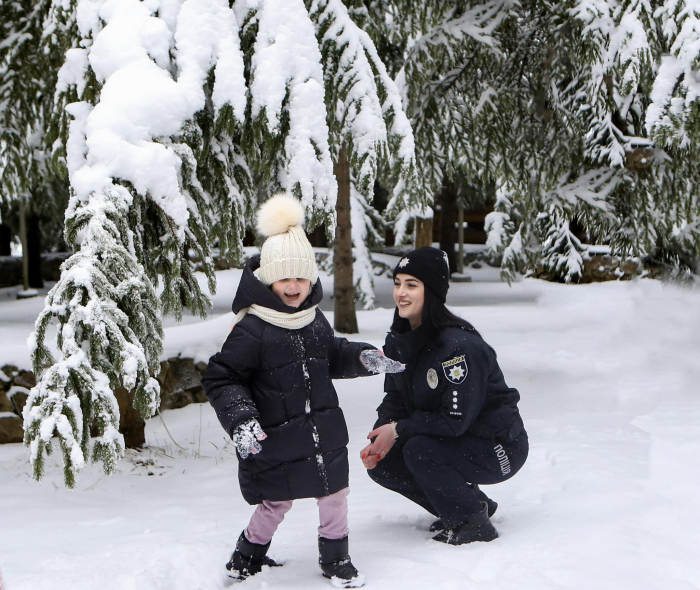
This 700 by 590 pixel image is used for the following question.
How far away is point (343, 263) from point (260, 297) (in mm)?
7205

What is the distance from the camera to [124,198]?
374 centimetres

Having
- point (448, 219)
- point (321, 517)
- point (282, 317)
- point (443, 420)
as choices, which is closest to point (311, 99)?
point (282, 317)

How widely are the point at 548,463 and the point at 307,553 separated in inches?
76.4

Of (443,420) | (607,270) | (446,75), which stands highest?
(446,75)

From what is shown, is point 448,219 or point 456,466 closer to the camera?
point 456,466

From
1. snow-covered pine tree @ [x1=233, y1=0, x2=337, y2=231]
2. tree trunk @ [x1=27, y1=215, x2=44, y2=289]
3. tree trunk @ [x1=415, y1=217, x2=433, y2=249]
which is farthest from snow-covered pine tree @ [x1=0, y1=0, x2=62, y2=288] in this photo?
tree trunk @ [x1=27, y1=215, x2=44, y2=289]

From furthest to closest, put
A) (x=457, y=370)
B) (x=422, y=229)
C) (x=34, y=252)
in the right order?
1. (x=34, y=252)
2. (x=422, y=229)
3. (x=457, y=370)

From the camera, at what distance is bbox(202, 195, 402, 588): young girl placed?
3.06 metres

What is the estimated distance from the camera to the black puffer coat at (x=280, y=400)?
3.06 meters

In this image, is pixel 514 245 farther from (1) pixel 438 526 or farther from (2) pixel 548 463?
(1) pixel 438 526

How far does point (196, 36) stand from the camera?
4199mm

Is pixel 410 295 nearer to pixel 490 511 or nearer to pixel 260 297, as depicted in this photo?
pixel 260 297

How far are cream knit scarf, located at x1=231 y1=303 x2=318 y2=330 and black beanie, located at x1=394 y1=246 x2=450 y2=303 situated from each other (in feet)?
1.94

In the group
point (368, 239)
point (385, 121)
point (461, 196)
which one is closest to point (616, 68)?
point (385, 121)
